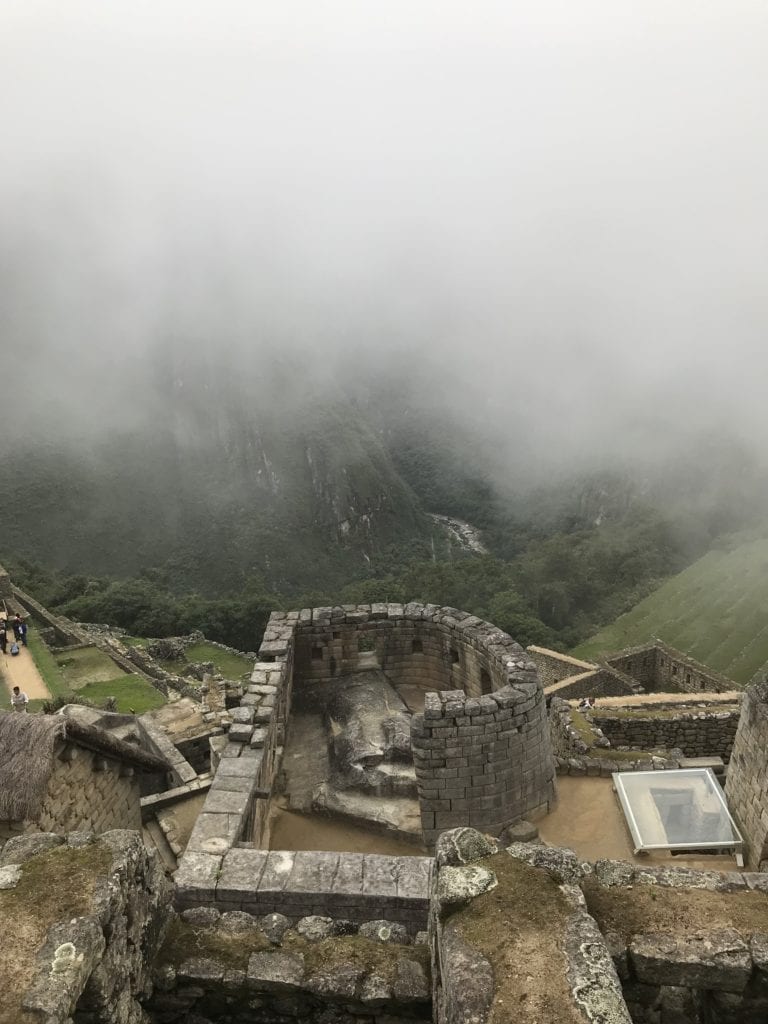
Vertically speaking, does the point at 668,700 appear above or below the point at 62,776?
below

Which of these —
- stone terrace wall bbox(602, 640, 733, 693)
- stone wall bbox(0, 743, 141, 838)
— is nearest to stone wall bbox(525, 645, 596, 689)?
stone terrace wall bbox(602, 640, 733, 693)

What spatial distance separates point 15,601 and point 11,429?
87.4 meters

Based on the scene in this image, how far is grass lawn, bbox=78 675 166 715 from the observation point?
990 inches

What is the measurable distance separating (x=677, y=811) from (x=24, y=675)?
2475cm

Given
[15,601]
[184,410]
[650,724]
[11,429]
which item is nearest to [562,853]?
[650,724]

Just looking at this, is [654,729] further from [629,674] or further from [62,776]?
[629,674]

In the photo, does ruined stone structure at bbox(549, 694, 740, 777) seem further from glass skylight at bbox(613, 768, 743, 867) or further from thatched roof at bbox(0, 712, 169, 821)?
thatched roof at bbox(0, 712, 169, 821)

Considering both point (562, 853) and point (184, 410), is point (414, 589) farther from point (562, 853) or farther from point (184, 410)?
point (184, 410)

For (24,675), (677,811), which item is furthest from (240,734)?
(24,675)

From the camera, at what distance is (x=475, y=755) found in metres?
9.48

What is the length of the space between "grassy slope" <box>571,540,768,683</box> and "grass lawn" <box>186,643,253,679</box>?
20380 millimetres

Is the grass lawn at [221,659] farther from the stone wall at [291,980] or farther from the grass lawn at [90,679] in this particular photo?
the stone wall at [291,980]

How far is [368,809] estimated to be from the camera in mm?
10211

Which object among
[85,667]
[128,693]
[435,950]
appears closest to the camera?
[435,950]
